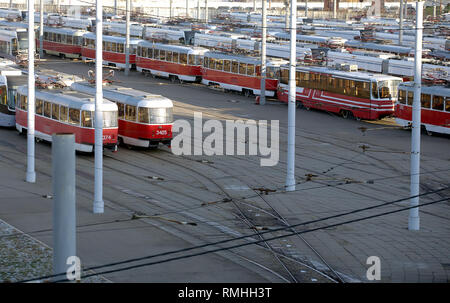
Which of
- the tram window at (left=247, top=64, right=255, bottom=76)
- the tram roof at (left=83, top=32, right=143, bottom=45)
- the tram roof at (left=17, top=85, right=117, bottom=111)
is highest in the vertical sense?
the tram roof at (left=83, top=32, right=143, bottom=45)

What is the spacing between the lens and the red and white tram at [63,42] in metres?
65.8

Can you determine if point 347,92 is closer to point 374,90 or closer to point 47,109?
point 374,90

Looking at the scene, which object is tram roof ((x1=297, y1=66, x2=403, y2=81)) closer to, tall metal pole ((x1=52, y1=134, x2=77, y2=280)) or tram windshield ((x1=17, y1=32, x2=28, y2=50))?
tram windshield ((x1=17, y1=32, x2=28, y2=50))

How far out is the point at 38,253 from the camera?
60.7ft

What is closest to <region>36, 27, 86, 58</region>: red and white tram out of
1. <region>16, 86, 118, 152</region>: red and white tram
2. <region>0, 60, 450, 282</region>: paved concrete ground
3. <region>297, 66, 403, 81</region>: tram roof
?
<region>297, 66, 403, 81</region>: tram roof

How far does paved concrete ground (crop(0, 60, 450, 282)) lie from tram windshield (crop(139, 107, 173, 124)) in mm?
1249

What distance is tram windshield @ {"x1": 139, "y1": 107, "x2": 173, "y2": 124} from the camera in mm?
32312

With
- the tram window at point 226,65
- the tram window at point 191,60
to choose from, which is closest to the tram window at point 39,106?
the tram window at point 226,65

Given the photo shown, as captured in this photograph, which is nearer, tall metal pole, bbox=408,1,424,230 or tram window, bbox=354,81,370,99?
tall metal pole, bbox=408,1,424,230

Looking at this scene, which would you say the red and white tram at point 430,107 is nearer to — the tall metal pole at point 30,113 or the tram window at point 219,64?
the tram window at point 219,64

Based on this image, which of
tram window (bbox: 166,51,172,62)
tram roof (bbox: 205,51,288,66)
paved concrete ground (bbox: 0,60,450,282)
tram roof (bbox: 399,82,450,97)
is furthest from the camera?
tram window (bbox: 166,51,172,62)

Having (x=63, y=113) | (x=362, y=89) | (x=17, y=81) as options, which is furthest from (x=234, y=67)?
(x=63, y=113)

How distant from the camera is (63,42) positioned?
67.1 m

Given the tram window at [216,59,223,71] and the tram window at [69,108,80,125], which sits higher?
the tram window at [216,59,223,71]
